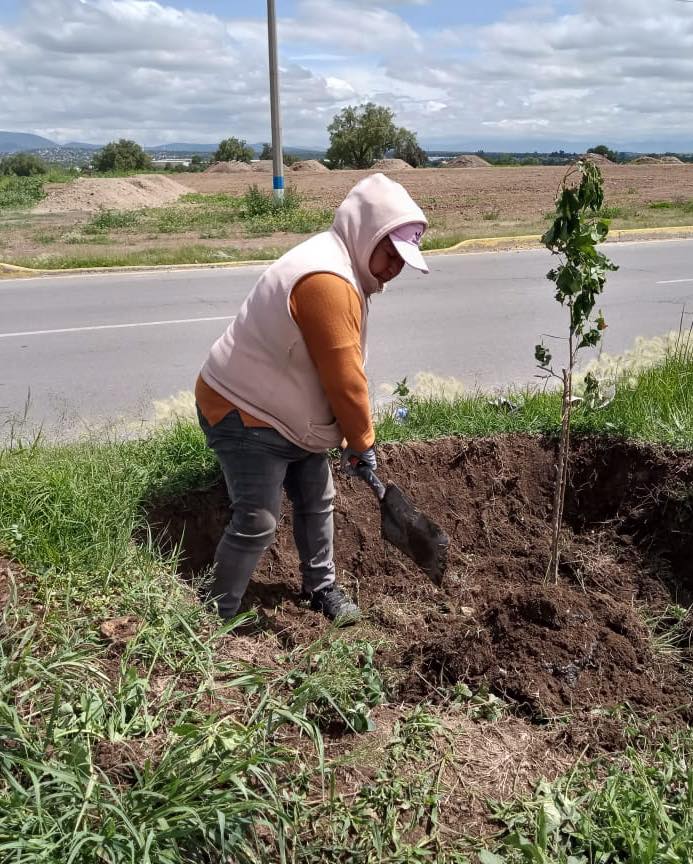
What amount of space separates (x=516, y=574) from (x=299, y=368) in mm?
1523

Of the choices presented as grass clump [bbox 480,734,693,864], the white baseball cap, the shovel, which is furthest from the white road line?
grass clump [bbox 480,734,693,864]

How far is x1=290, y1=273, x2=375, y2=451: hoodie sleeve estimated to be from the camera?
270 centimetres

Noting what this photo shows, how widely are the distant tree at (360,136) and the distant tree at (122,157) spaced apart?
14653 mm

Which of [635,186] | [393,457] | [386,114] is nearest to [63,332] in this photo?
[393,457]

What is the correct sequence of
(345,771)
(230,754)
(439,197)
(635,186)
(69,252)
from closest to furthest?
1. (230,754)
2. (345,771)
3. (69,252)
4. (439,197)
5. (635,186)

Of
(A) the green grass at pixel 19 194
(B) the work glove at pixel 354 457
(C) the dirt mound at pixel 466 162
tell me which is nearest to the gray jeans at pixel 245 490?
(B) the work glove at pixel 354 457

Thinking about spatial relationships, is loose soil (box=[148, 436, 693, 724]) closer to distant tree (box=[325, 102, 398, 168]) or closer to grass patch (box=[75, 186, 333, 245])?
grass patch (box=[75, 186, 333, 245])

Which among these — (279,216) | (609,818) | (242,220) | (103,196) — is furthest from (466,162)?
(609,818)

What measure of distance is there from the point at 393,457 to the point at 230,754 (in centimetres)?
226

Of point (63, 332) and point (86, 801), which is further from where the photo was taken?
point (63, 332)

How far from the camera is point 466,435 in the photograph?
4.42 metres

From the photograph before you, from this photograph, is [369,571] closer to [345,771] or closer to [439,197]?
[345,771]

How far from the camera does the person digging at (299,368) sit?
2.74m

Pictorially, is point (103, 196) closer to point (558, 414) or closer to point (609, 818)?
point (558, 414)
